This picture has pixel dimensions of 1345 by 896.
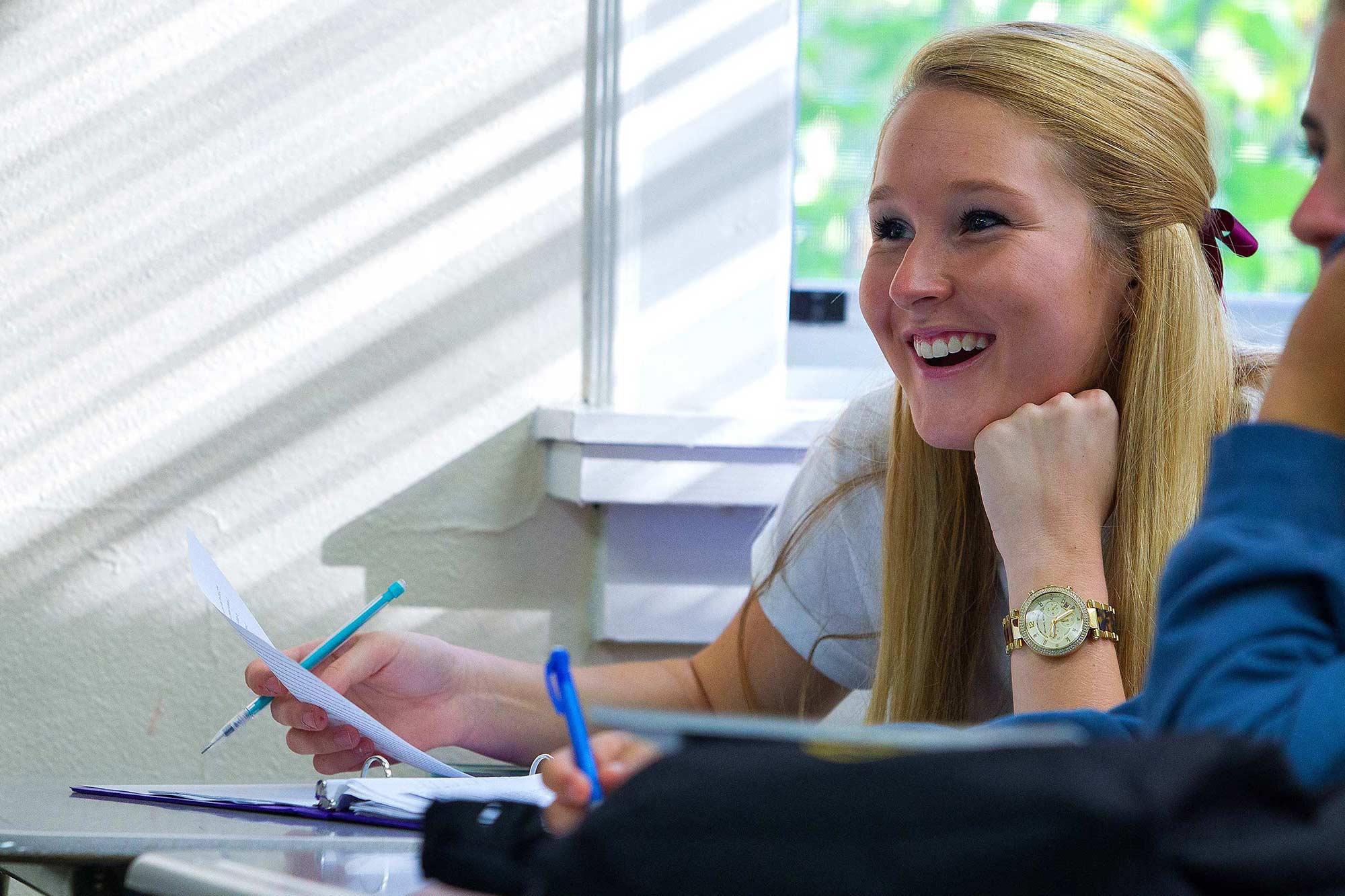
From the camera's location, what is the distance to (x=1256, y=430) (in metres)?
0.53

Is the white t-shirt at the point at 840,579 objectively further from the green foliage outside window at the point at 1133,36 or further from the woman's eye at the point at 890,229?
the green foliage outside window at the point at 1133,36

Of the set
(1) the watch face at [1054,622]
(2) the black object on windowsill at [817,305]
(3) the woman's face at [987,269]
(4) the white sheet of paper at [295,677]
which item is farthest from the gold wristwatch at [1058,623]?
(2) the black object on windowsill at [817,305]

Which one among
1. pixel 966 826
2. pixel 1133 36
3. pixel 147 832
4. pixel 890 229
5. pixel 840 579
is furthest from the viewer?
pixel 1133 36

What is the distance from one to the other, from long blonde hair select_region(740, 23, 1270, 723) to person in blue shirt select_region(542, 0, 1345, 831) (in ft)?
2.03

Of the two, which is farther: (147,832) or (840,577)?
(840,577)

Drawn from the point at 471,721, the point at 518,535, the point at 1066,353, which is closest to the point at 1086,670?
the point at 1066,353

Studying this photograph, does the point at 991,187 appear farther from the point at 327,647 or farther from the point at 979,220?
the point at 327,647

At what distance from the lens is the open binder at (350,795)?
2.83 ft

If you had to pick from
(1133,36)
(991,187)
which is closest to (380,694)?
(991,187)

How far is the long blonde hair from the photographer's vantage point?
1187mm

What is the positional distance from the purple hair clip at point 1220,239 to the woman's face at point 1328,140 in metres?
0.64

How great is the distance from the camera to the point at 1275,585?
505 millimetres

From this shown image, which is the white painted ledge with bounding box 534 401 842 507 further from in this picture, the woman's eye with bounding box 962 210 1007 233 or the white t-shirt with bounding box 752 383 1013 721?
the woman's eye with bounding box 962 210 1007 233

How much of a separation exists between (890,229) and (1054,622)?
1.43 feet
